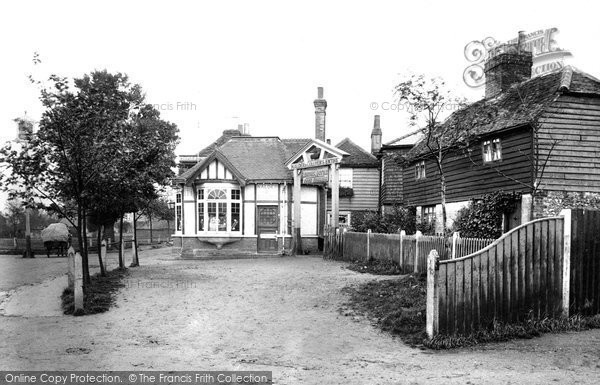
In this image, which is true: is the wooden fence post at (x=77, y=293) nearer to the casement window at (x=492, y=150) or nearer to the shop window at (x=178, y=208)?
the casement window at (x=492, y=150)

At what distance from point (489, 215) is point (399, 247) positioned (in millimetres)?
6052

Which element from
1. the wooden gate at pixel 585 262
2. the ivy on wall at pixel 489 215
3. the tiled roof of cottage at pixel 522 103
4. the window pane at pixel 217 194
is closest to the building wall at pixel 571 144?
the tiled roof of cottage at pixel 522 103

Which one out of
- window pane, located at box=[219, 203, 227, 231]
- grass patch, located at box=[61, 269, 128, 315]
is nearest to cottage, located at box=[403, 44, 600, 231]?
window pane, located at box=[219, 203, 227, 231]

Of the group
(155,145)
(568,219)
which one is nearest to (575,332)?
(568,219)

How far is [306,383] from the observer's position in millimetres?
6551

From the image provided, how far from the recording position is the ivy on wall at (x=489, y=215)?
20250 millimetres

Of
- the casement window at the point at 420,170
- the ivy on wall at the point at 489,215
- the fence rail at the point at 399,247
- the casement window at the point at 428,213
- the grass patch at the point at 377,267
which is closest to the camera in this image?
the fence rail at the point at 399,247

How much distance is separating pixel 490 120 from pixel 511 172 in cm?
279

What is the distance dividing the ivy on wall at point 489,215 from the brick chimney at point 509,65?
668cm

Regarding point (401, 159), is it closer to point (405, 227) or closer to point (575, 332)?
point (405, 227)

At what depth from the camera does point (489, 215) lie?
20.8 metres

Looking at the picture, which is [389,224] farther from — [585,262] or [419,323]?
[419,323]

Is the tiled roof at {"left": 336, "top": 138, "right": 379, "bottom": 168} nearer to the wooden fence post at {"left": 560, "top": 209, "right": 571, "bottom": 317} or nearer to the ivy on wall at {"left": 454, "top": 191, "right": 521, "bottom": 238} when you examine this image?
the ivy on wall at {"left": 454, "top": 191, "right": 521, "bottom": 238}

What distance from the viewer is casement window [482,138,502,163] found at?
2114 centimetres
